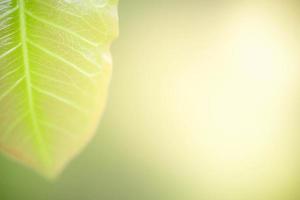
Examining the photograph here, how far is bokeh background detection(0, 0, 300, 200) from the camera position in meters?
1.30

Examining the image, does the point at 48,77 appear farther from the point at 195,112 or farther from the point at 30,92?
the point at 195,112

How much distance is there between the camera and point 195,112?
1.39 m

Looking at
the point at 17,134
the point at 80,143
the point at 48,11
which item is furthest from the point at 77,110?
the point at 48,11

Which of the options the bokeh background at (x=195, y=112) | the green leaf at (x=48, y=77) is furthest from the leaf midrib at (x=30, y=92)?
the bokeh background at (x=195, y=112)

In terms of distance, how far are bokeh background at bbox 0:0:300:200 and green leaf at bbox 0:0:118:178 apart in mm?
72

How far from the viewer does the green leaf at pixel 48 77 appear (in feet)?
3.95

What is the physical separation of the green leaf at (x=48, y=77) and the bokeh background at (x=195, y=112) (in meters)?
0.07

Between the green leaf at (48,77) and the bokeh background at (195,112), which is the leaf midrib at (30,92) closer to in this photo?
the green leaf at (48,77)

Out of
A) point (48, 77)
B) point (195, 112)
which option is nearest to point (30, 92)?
point (48, 77)

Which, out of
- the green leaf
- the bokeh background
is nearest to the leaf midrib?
the green leaf

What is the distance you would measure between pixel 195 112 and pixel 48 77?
0.59 meters

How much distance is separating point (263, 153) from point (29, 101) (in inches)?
37.9

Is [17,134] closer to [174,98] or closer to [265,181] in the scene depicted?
[174,98]

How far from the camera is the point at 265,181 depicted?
4.71 feet
